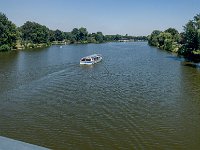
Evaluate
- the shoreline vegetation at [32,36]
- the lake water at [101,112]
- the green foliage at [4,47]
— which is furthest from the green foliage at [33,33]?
the lake water at [101,112]

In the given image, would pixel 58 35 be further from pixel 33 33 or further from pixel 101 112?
pixel 101 112

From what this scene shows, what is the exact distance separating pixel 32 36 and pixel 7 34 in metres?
31.9

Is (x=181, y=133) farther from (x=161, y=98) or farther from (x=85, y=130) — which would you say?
(x=161, y=98)

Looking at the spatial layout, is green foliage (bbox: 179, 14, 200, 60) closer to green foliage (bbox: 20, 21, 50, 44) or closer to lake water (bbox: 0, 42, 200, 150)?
lake water (bbox: 0, 42, 200, 150)

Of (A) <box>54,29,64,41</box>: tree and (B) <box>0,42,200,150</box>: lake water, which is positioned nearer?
(B) <box>0,42,200,150</box>: lake water

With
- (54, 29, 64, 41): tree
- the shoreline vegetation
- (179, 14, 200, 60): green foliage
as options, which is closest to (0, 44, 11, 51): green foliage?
the shoreline vegetation

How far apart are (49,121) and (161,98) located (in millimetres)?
10177

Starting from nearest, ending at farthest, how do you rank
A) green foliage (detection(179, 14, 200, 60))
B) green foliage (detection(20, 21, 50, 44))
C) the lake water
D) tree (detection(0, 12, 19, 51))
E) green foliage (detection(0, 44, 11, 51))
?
the lake water < green foliage (detection(179, 14, 200, 60)) < green foliage (detection(0, 44, 11, 51)) < tree (detection(0, 12, 19, 51)) < green foliage (detection(20, 21, 50, 44))

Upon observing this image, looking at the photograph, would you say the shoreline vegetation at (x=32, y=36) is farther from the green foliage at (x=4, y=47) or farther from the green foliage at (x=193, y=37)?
the green foliage at (x=193, y=37)

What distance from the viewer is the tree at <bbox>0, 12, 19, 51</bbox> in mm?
80562

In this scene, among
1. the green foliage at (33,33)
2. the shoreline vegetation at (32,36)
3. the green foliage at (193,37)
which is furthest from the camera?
the green foliage at (33,33)

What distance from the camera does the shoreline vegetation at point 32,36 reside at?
82188mm

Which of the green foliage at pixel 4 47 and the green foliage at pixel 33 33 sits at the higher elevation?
the green foliage at pixel 33 33

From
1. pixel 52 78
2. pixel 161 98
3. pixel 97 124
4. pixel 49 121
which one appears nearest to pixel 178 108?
pixel 161 98
